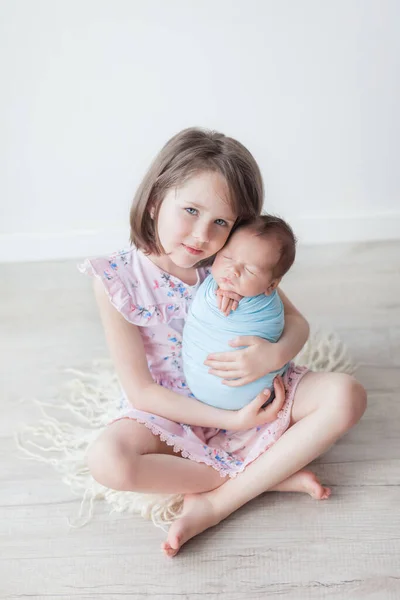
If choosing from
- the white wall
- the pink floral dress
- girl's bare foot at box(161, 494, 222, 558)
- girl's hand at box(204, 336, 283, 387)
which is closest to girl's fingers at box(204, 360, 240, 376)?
girl's hand at box(204, 336, 283, 387)

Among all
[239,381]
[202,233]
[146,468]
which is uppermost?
[202,233]

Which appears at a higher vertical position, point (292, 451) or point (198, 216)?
point (198, 216)

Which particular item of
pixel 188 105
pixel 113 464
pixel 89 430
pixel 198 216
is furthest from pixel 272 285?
pixel 188 105

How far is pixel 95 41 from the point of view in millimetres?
1747

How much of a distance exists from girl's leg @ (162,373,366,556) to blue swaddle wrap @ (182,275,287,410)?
Result: 89 millimetres

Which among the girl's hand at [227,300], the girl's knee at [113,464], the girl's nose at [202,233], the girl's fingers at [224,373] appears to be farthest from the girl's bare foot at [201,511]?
the girl's nose at [202,233]

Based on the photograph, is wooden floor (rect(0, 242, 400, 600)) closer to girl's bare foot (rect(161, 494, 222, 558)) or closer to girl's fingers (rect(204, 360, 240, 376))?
girl's bare foot (rect(161, 494, 222, 558))

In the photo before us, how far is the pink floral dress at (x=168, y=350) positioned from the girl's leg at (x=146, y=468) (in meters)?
0.02

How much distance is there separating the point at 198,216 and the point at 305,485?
19.0 inches

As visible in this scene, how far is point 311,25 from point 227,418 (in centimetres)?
101

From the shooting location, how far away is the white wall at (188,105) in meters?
1.73

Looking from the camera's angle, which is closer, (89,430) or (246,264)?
(246,264)

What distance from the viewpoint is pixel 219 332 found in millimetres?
1219

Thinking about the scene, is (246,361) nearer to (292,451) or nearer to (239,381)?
(239,381)
